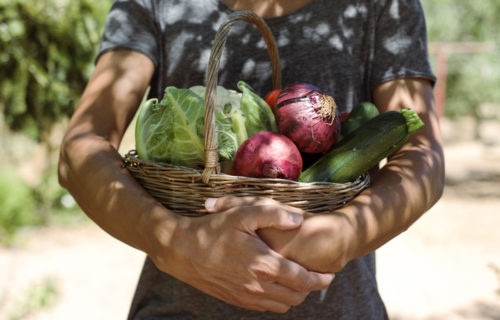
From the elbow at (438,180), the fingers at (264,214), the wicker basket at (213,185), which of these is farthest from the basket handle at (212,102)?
the elbow at (438,180)

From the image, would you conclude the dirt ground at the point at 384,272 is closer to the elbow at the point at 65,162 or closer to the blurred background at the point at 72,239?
the blurred background at the point at 72,239

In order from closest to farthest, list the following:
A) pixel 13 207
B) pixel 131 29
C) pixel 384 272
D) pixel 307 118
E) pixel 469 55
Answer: pixel 307 118
pixel 131 29
pixel 384 272
pixel 13 207
pixel 469 55

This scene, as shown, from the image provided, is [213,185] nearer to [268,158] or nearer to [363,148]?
[268,158]

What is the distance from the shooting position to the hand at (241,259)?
1312 mm

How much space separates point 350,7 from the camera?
1864mm

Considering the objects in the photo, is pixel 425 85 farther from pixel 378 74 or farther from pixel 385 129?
pixel 385 129

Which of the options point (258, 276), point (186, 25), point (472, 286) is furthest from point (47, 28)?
point (472, 286)

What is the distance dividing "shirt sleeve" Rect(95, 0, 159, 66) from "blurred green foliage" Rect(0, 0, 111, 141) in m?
4.27

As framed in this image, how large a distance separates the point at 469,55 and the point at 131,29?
Result: 601 inches

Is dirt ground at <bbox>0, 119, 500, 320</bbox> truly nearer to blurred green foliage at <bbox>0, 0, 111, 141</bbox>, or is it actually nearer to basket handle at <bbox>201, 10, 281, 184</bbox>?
blurred green foliage at <bbox>0, 0, 111, 141</bbox>

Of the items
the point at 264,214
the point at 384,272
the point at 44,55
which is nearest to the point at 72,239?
the point at 44,55

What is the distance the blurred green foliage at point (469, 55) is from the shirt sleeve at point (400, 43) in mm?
11309

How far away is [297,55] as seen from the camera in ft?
6.17

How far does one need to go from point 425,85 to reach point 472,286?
5159 mm
